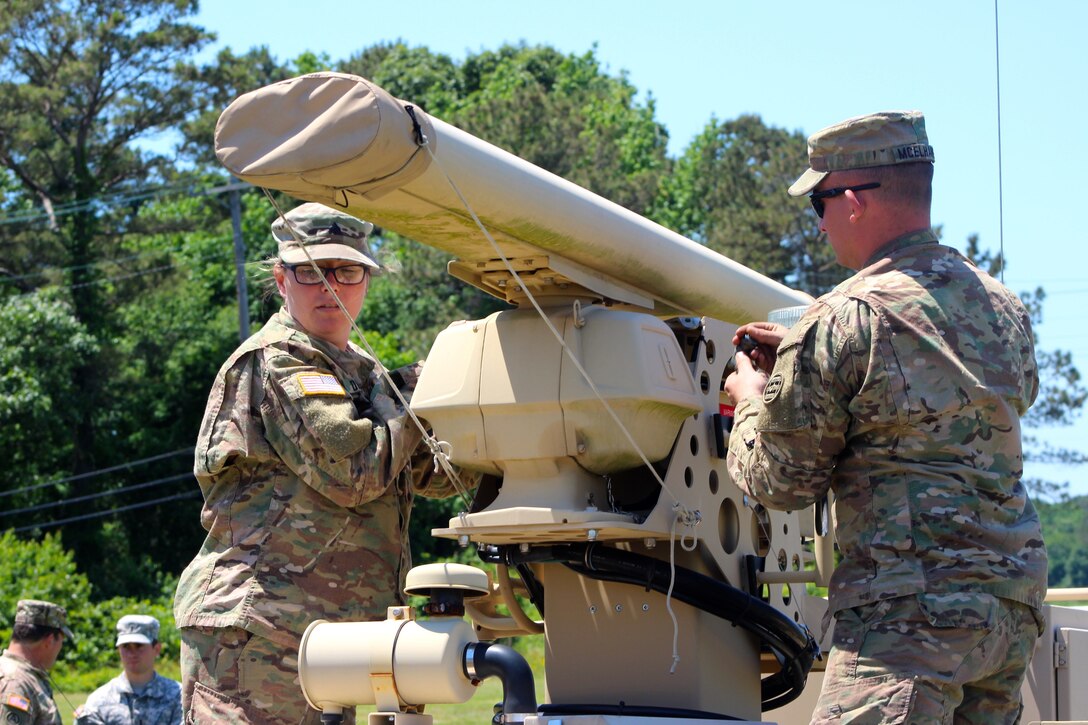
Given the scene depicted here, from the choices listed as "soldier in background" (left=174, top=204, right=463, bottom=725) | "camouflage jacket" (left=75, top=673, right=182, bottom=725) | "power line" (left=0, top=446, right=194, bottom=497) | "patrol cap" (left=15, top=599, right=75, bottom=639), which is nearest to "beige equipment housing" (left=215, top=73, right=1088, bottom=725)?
"soldier in background" (left=174, top=204, right=463, bottom=725)

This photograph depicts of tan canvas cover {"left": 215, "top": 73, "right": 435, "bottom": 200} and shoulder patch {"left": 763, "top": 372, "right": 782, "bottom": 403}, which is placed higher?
tan canvas cover {"left": 215, "top": 73, "right": 435, "bottom": 200}

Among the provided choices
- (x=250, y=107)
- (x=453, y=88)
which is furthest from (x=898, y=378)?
(x=453, y=88)

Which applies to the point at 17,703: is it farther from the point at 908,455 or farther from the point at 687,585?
the point at 908,455

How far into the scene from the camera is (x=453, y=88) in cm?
4978

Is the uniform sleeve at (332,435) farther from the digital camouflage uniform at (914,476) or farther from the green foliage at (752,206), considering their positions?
the green foliage at (752,206)

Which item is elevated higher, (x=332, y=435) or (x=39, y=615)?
(x=332, y=435)

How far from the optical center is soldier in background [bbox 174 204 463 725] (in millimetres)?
4855

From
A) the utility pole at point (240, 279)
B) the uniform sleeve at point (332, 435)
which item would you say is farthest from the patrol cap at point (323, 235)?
the utility pole at point (240, 279)

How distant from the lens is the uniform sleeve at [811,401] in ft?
12.8

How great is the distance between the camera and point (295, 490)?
16.4 feet

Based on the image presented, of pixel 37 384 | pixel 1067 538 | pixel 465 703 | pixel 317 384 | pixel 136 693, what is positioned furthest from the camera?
pixel 1067 538

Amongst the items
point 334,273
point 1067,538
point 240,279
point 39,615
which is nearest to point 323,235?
point 334,273

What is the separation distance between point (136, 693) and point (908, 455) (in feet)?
23.3

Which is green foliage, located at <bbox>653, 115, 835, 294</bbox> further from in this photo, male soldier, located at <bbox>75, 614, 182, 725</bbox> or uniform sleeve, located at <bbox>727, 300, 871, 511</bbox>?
uniform sleeve, located at <bbox>727, 300, 871, 511</bbox>
